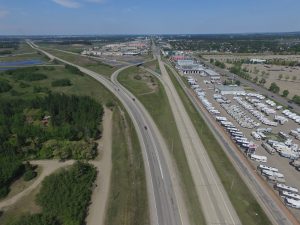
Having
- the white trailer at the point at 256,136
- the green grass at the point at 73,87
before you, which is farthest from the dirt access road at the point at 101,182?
the white trailer at the point at 256,136

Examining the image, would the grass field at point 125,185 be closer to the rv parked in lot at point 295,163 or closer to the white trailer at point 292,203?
the white trailer at point 292,203

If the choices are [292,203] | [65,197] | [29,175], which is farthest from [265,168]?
[29,175]

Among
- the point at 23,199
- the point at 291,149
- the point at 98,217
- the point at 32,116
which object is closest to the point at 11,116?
the point at 32,116

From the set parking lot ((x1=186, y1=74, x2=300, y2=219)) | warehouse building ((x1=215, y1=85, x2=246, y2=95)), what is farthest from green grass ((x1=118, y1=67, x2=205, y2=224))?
warehouse building ((x1=215, y1=85, x2=246, y2=95))

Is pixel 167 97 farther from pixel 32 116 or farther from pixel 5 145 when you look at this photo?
pixel 5 145

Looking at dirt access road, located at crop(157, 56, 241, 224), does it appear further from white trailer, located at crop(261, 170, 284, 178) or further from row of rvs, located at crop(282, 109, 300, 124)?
row of rvs, located at crop(282, 109, 300, 124)
